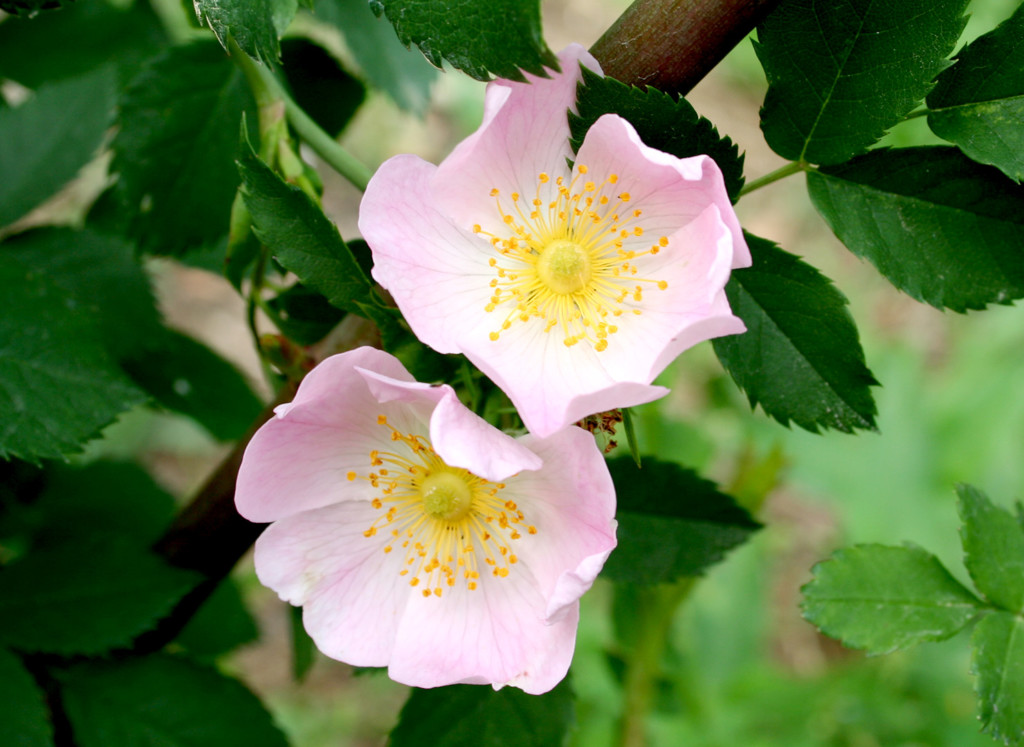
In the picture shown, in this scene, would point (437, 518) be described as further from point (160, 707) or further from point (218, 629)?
point (218, 629)

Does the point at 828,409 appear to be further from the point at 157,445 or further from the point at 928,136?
the point at 157,445

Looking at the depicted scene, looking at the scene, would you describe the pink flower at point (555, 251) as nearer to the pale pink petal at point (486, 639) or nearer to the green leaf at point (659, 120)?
the green leaf at point (659, 120)

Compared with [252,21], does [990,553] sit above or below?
below

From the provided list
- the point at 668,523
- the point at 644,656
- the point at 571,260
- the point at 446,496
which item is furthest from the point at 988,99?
the point at 644,656

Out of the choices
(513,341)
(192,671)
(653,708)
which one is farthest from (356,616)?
(653,708)

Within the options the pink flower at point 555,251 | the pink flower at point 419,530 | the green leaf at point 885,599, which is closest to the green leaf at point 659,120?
the pink flower at point 555,251

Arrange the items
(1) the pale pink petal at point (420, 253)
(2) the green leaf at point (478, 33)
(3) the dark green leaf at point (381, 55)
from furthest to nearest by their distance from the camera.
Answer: (3) the dark green leaf at point (381, 55), (1) the pale pink petal at point (420, 253), (2) the green leaf at point (478, 33)

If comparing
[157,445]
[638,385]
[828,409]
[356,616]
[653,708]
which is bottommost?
[157,445]
